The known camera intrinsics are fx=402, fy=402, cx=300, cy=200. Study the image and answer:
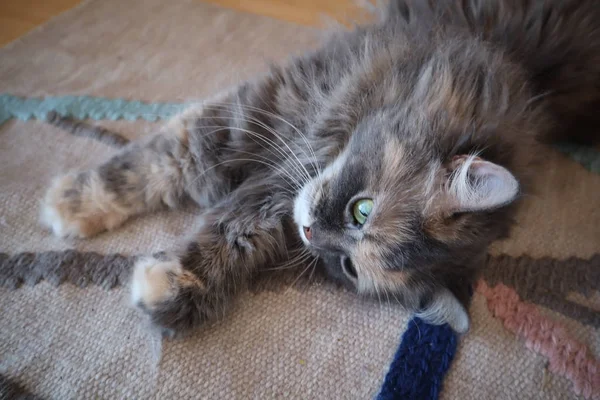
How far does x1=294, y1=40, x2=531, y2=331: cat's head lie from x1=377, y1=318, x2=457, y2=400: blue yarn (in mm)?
54

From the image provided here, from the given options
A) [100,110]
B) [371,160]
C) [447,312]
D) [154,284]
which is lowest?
[447,312]

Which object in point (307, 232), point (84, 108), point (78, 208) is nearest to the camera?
point (307, 232)

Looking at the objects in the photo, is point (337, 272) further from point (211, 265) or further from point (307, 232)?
point (211, 265)

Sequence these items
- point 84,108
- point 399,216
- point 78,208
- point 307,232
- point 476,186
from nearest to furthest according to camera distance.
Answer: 1. point 476,186
2. point 399,216
3. point 307,232
4. point 78,208
5. point 84,108

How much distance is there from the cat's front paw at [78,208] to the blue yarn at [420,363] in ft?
2.90

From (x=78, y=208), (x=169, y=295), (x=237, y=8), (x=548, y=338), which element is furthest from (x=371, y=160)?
(x=237, y=8)

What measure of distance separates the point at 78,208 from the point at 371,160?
836 mm

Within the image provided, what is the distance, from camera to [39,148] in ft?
4.48

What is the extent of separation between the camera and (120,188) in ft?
3.89

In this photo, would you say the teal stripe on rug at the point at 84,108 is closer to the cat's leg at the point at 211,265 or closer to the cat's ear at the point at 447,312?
the cat's leg at the point at 211,265

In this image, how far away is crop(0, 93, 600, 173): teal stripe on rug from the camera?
57.0 inches

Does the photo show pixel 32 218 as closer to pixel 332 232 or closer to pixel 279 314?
pixel 279 314

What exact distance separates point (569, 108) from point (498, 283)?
627 mm

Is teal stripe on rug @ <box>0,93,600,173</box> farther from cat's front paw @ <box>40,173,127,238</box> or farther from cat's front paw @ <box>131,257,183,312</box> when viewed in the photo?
cat's front paw @ <box>131,257,183,312</box>
